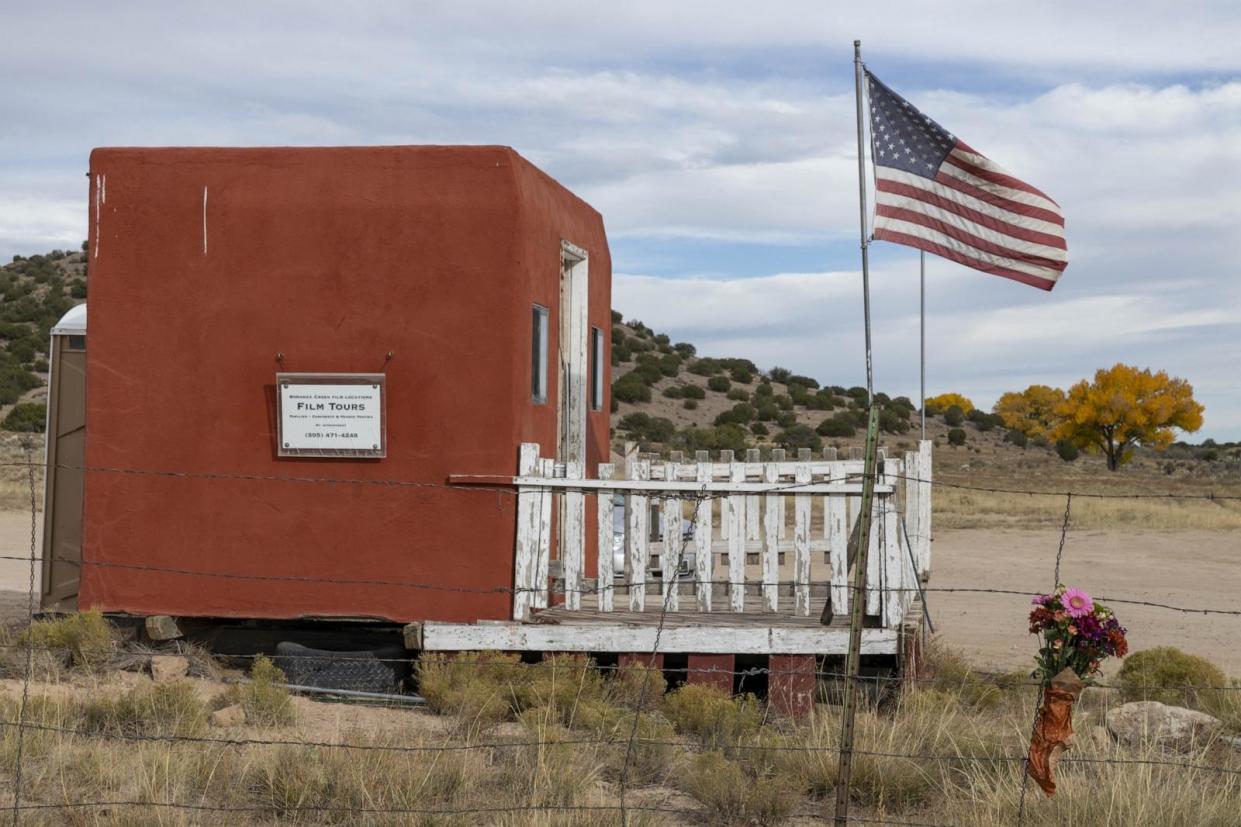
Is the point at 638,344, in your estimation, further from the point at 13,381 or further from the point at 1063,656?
the point at 1063,656

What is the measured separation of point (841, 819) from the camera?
575cm

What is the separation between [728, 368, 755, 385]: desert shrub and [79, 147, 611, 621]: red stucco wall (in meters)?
45.6

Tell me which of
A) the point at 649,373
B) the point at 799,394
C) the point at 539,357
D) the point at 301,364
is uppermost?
the point at 649,373

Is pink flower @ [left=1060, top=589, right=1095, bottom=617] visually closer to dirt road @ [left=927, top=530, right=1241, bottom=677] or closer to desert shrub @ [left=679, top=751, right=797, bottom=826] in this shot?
desert shrub @ [left=679, top=751, right=797, bottom=826]

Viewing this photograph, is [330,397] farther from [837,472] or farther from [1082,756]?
[1082,756]

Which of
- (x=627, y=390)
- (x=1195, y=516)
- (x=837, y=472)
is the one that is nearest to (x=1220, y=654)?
(x=837, y=472)

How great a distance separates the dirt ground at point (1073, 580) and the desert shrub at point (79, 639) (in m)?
3.25

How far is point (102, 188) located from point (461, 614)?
148 inches

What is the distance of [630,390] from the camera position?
47.9 m

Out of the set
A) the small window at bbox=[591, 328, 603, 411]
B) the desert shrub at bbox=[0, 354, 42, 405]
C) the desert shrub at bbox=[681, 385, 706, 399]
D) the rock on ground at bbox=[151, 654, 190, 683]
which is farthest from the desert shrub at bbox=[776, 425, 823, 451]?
the rock on ground at bbox=[151, 654, 190, 683]

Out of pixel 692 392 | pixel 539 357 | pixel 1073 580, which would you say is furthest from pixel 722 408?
pixel 539 357

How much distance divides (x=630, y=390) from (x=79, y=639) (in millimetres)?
38893

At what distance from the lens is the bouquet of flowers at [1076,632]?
6590 mm

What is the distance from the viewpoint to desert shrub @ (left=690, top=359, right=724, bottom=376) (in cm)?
5450
